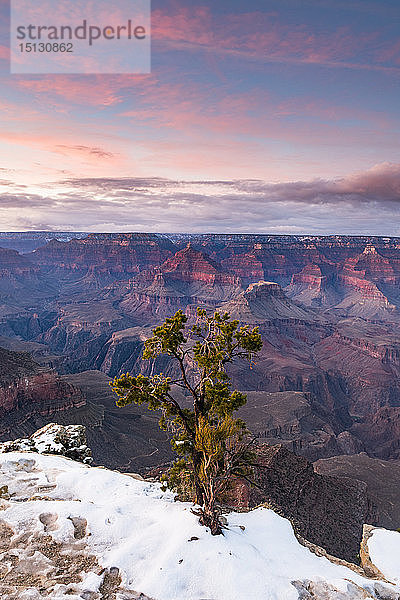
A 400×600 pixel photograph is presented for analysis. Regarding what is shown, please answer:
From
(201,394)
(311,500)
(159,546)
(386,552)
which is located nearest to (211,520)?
(159,546)

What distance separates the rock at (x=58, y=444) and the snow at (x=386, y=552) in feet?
75.6

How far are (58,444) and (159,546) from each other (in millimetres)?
21154

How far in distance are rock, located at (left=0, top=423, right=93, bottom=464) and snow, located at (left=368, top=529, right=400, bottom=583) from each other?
23.0 m

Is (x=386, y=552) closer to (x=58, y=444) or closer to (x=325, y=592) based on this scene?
(x=325, y=592)

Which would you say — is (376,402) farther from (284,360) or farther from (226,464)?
(226,464)

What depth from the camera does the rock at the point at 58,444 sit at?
3027 cm

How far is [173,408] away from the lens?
19000 millimetres

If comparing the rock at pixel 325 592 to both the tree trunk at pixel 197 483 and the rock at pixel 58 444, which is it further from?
the rock at pixel 58 444

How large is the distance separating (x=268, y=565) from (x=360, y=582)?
169 inches

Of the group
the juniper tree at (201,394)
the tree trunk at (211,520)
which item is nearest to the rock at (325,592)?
the tree trunk at (211,520)

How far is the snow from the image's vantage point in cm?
1979

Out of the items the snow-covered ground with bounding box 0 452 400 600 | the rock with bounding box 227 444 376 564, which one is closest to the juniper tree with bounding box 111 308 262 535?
the snow-covered ground with bounding box 0 452 400 600

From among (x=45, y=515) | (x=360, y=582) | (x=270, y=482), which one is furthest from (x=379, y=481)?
(x=45, y=515)

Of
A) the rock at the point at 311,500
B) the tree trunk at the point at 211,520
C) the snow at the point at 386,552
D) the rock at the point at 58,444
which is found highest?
the tree trunk at the point at 211,520
